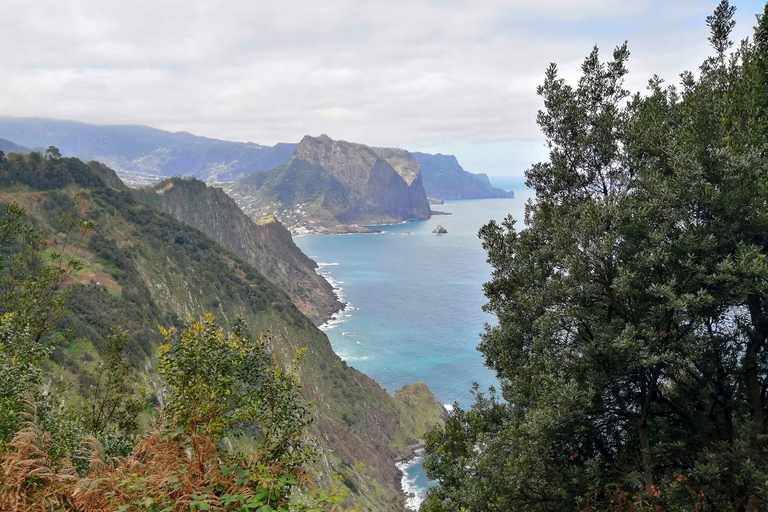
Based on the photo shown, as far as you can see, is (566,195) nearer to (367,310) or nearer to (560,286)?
(560,286)

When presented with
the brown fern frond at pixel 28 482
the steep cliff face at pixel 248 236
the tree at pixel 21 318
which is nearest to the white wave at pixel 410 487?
the tree at pixel 21 318

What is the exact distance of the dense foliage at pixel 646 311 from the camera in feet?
37.2

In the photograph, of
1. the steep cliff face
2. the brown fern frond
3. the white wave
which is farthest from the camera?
the steep cliff face

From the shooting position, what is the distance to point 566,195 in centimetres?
1709

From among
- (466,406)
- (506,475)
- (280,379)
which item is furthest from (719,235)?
(466,406)

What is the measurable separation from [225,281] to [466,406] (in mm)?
55666

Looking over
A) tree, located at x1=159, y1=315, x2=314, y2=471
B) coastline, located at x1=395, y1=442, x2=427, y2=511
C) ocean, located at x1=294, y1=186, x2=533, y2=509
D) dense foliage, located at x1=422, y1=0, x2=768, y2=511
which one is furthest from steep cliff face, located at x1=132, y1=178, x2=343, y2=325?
tree, located at x1=159, y1=315, x2=314, y2=471

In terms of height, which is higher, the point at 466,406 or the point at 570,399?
the point at 570,399

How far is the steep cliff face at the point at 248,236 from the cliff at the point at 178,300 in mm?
43277

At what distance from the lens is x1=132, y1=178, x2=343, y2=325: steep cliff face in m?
146

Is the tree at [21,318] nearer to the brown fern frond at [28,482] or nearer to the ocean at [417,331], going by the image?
the brown fern frond at [28,482]

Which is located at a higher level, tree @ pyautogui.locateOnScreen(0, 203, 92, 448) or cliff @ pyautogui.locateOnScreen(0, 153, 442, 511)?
tree @ pyautogui.locateOnScreen(0, 203, 92, 448)

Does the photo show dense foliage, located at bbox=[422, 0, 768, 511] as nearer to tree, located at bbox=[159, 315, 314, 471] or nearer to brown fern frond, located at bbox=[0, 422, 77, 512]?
tree, located at bbox=[159, 315, 314, 471]

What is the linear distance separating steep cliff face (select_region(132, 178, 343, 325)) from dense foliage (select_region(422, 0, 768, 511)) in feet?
437
